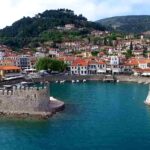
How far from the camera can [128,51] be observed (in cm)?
10175

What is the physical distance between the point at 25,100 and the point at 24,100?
0.08 m

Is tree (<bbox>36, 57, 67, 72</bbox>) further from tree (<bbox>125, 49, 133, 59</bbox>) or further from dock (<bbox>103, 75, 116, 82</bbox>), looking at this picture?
tree (<bbox>125, 49, 133, 59</bbox>)

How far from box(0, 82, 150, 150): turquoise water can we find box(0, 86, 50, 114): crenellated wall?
62.3 inches

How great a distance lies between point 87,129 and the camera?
34.1 metres

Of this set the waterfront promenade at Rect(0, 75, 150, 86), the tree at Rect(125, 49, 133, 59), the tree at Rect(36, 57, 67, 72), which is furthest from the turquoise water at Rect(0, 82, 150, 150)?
the tree at Rect(125, 49, 133, 59)

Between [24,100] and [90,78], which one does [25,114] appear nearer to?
[24,100]

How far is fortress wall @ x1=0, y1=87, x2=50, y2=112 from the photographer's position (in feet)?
125

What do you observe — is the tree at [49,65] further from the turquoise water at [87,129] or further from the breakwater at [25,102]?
the breakwater at [25,102]

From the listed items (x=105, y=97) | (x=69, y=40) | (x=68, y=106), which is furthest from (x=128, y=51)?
(x=68, y=106)

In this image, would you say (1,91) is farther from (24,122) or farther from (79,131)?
(79,131)

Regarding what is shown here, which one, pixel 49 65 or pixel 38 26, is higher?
pixel 38 26

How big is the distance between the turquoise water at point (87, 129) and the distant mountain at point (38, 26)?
7220 cm

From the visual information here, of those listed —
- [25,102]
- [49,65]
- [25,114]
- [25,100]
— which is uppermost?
[49,65]

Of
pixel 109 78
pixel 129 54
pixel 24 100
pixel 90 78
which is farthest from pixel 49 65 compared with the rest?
pixel 24 100
